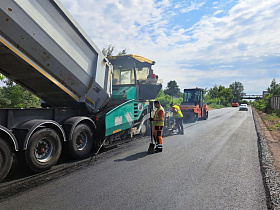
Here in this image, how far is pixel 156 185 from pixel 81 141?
2611 millimetres

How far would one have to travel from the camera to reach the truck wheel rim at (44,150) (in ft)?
14.3

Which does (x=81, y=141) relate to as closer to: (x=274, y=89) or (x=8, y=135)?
(x=8, y=135)

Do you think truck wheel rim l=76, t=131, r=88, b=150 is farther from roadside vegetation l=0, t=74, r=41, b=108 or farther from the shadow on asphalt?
roadside vegetation l=0, t=74, r=41, b=108

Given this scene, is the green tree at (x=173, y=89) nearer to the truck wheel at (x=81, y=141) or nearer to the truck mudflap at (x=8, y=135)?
the truck wheel at (x=81, y=141)

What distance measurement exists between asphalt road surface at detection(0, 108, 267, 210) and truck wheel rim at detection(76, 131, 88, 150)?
2.11 feet

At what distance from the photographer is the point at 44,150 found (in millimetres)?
4480

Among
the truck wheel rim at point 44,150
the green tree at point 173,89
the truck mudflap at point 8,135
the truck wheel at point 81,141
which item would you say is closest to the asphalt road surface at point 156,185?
the truck wheel at point 81,141

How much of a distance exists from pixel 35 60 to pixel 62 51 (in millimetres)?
590

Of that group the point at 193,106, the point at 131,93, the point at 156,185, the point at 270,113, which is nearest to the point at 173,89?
the point at 270,113

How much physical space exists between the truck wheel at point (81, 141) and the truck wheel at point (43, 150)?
1.54ft

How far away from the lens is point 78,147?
543 centimetres

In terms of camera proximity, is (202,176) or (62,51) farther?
Result: (62,51)

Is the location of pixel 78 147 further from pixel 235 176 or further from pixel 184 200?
pixel 235 176

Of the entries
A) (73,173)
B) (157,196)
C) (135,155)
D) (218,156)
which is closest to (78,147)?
(73,173)
